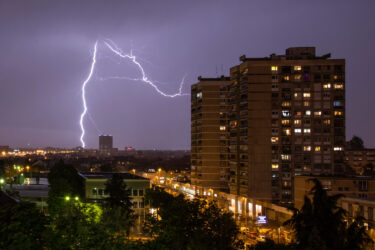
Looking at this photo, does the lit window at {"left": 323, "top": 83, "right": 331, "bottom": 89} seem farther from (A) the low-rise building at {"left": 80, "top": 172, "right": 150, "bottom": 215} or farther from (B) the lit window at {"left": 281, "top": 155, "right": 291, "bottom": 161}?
(A) the low-rise building at {"left": 80, "top": 172, "right": 150, "bottom": 215}

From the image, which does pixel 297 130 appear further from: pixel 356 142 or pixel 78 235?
pixel 356 142

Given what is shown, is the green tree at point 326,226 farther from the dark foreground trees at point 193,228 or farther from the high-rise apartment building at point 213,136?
the high-rise apartment building at point 213,136

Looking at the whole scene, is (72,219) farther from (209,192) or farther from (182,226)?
(209,192)

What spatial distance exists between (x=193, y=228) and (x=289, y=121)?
30794 mm

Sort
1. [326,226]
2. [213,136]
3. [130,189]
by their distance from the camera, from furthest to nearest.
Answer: [213,136], [130,189], [326,226]

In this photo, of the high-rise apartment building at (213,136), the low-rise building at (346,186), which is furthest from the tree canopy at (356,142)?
the low-rise building at (346,186)

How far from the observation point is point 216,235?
1675cm

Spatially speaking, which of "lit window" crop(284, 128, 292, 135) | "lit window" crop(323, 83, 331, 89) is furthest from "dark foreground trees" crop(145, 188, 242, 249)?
"lit window" crop(323, 83, 331, 89)

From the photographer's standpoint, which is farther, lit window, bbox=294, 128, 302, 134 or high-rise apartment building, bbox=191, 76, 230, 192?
high-rise apartment building, bbox=191, 76, 230, 192

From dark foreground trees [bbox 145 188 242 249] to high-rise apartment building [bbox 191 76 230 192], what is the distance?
38694mm

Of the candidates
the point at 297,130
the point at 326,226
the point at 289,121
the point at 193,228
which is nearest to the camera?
the point at 326,226

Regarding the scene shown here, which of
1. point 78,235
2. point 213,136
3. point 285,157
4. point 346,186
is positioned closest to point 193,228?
point 78,235

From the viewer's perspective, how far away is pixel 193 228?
61.0 ft

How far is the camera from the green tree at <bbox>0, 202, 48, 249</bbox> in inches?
450
